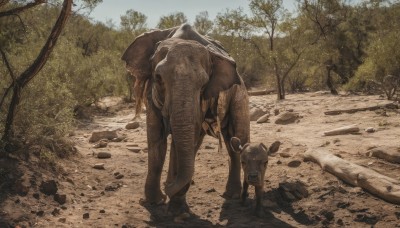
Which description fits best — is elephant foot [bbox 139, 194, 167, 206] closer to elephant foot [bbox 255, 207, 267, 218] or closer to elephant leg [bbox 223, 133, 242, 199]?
elephant leg [bbox 223, 133, 242, 199]

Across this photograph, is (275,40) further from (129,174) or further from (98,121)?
(129,174)

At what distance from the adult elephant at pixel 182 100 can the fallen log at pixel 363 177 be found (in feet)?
4.74

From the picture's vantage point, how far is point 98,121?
16.9 meters

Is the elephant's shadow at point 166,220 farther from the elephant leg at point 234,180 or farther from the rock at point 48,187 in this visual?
the rock at point 48,187

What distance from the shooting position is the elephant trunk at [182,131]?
18.1 feet

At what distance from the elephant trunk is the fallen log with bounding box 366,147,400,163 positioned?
3631mm

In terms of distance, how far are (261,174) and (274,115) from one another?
9.89 m

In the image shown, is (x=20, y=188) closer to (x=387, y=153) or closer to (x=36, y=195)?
(x=36, y=195)

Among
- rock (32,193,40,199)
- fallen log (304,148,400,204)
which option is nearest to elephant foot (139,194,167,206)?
rock (32,193,40,199)

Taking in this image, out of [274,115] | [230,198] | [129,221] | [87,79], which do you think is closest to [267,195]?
[230,198]

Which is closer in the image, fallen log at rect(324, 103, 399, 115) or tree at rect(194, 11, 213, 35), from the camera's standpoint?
fallen log at rect(324, 103, 399, 115)

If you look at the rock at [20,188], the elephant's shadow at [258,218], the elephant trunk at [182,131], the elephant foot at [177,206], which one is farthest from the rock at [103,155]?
the elephant trunk at [182,131]

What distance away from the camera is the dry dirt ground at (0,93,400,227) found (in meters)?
5.93

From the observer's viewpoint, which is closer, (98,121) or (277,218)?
(277,218)
